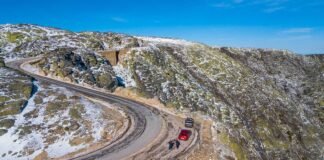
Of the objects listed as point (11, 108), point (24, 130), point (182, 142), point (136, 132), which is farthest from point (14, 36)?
point (182, 142)

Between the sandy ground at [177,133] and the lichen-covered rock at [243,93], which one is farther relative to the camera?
the lichen-covered rock at [243,93]

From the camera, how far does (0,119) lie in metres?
45.4

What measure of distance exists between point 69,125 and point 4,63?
32.4 m

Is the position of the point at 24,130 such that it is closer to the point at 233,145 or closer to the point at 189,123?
the point at 189,123

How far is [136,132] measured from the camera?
45875 mm

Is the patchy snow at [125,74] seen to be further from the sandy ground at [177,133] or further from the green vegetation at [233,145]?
the green vegetation at [233,145]

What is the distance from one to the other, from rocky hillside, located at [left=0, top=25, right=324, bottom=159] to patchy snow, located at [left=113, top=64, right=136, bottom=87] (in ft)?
0.70

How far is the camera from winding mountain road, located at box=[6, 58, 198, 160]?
130 feet

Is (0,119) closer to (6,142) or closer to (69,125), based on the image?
(6,142)

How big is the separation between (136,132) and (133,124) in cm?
277

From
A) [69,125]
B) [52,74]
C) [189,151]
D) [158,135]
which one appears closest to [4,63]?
[52,74]

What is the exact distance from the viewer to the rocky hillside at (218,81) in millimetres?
62781

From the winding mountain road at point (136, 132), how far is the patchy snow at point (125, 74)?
7.10 metres

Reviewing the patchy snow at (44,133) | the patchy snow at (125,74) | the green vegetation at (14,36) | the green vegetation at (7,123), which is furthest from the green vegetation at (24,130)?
the green vegetation at (14,36)
